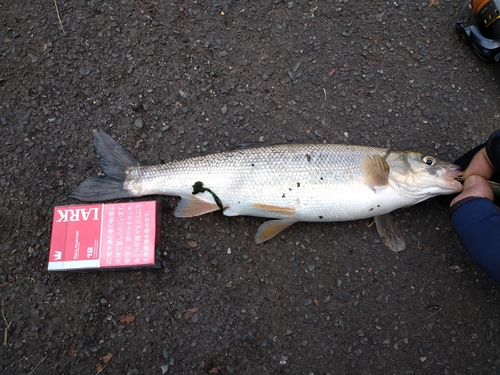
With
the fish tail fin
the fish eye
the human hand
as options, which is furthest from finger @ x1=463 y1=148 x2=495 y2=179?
the fish tail fin

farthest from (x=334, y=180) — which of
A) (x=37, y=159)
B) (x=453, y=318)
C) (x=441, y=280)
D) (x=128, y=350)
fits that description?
(x=37, y=159)

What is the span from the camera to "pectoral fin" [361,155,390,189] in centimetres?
304

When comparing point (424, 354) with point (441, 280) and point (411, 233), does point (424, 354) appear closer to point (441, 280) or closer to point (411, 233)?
point (441, 280)

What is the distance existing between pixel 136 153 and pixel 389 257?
8.37 ft

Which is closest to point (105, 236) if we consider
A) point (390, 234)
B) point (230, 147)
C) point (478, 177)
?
point (230, 147)

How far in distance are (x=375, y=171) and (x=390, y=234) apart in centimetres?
Answer: 63

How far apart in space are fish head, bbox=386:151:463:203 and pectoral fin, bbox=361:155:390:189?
114 millimetres

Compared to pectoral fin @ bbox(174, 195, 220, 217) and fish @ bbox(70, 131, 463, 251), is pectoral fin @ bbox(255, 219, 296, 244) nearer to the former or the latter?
fish @ bbox(70, 131, 463, 251)

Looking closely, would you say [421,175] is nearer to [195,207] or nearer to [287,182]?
[287,182]

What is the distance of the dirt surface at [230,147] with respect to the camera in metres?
3.08

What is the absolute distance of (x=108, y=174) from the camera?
10.6 feet

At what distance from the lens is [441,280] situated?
10.5ft

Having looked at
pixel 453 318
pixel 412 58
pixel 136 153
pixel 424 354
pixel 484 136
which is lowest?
pixel 424 354

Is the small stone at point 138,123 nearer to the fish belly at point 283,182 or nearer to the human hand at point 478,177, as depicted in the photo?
the fish belly at point 283,182
